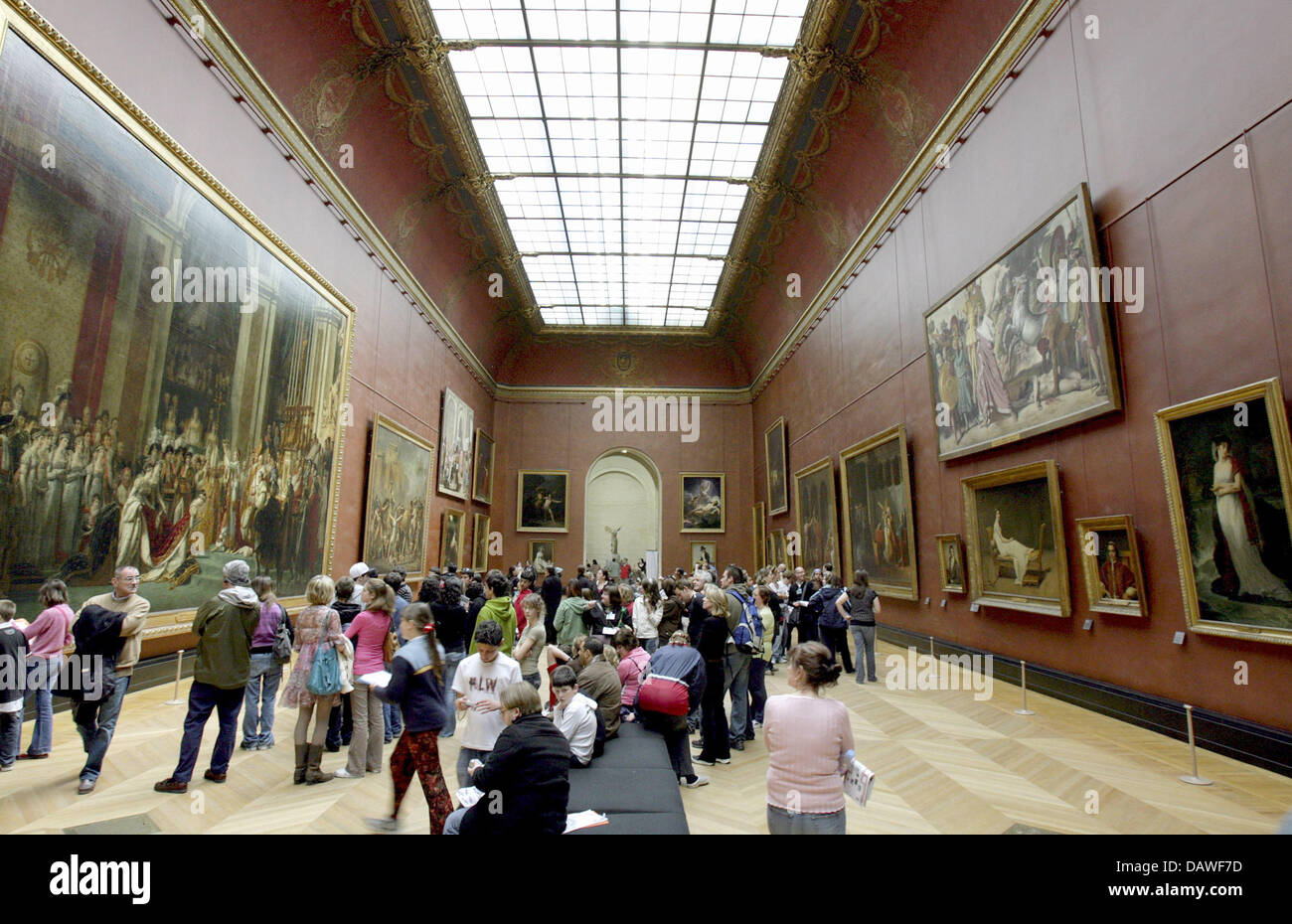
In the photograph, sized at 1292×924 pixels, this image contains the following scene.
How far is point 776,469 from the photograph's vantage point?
73.7ft

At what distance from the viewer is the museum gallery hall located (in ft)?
17.1

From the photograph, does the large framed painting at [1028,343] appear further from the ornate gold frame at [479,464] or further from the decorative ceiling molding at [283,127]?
the ornate gold frame at [479,464]

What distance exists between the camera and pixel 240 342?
946 cm

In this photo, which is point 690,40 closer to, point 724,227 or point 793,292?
point 724,227

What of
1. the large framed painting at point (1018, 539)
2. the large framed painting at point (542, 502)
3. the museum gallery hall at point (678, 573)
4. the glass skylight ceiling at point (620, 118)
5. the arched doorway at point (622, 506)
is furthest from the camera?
the arched doorway at point (622, 506)

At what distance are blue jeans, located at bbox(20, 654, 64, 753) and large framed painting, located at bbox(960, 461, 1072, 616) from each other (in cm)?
1041

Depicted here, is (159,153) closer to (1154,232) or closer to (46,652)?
(46,652)

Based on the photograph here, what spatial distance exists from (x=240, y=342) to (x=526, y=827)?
884 cm

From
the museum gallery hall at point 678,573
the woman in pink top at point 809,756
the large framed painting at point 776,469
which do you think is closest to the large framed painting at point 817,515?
the museum gallery hall at point 678,573

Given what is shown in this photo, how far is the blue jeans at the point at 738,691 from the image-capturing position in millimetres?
6926

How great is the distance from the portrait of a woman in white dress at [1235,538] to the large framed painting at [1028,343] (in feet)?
5.13

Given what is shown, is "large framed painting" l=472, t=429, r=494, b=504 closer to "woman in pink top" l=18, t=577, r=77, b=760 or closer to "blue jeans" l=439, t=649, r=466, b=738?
"blue jeans" l=439, t=649, r=466, b=738

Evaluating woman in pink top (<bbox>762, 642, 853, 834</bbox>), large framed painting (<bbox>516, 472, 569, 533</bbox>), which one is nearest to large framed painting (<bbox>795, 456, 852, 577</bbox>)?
large framed painting (<bbox>516, 472, 569, 533</bbox>)
